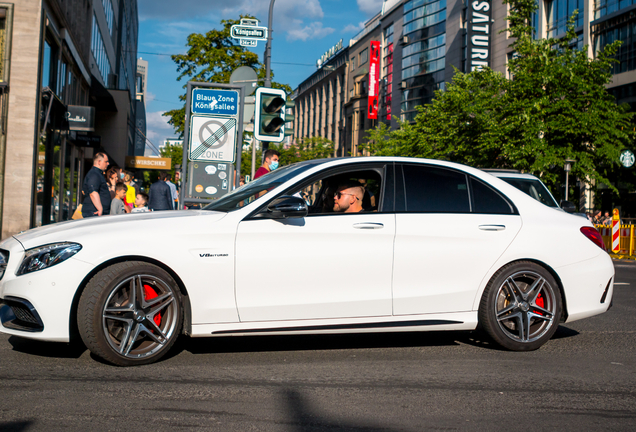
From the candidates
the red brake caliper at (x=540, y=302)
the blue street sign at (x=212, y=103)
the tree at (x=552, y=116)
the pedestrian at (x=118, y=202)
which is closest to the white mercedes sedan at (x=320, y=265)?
the red brake caliper at (x=540, y=302)

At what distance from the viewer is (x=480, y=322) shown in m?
5.54

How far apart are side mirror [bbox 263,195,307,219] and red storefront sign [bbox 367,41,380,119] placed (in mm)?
68189

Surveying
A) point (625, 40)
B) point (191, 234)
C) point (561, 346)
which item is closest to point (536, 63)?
point (625, 40)

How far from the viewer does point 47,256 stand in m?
4.58

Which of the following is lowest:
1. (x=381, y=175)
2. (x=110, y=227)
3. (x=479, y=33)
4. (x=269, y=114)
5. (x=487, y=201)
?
(x=110, y=227)

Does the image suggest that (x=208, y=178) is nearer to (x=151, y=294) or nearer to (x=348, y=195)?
(x=348, y=195)

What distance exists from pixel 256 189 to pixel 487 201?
1.91 m

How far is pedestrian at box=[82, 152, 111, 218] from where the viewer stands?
32.9 ft

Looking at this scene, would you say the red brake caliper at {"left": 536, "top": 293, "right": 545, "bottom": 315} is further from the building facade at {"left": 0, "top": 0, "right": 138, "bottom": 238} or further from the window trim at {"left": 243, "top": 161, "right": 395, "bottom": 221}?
the building facade at {"left": 0, "top": 0, "right": 138, "bottom": 238}

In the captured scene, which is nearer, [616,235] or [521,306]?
[521,306]

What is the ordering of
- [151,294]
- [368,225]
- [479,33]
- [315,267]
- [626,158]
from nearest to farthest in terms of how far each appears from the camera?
[151,294], [315,267], [368,225], [626,158], [479,33]

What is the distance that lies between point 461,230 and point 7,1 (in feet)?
45.4

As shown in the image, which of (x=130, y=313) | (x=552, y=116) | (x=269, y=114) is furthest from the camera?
(x=552, y=116)

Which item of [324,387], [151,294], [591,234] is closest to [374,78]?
[591,234]
